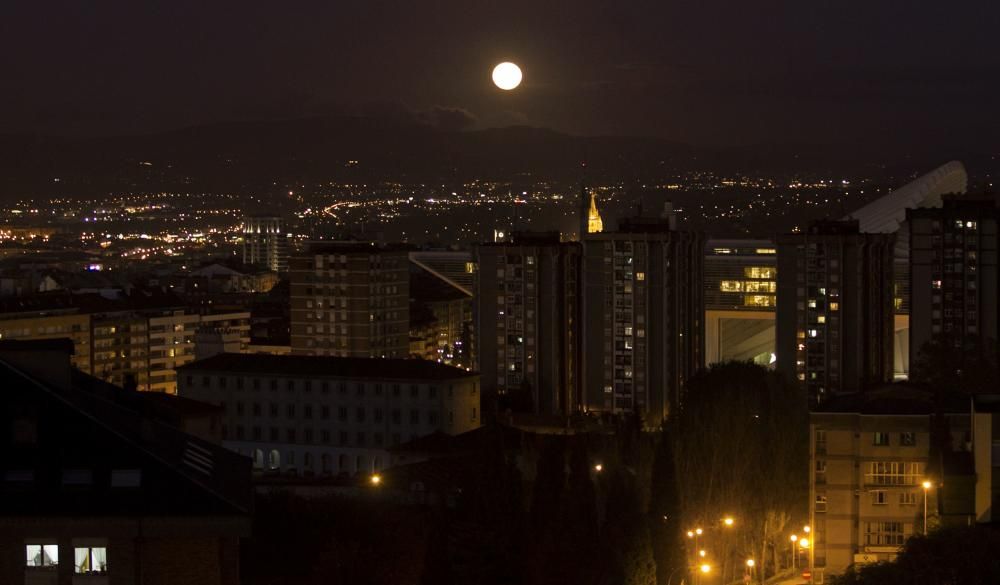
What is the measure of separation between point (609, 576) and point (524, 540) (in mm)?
1364

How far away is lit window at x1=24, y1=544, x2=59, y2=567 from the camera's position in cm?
808

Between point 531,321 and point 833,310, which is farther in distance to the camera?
point 833,310

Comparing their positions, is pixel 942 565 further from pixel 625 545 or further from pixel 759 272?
pixel 759 272

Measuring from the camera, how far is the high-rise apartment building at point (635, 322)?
37469mm

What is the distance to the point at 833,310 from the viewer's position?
125ft

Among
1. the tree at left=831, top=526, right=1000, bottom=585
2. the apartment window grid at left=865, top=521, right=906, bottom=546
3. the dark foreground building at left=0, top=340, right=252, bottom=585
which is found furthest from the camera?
the apartment window grid at left=865, top=521, right=906, bottom=546

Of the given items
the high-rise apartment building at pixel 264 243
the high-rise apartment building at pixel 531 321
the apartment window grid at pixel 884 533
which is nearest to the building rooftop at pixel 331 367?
the high-rise apartment building at pixel 531 321

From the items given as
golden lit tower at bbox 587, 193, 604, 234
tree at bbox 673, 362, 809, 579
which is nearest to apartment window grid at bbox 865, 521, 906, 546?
tree at bbox 673, 362, 809, 579

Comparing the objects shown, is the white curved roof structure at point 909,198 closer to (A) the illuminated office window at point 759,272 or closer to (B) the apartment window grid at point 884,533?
(A) the illuminated office window at point 759,272

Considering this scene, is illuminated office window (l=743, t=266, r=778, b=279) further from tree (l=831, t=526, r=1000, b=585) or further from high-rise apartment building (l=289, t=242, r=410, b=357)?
tree (l=831, t=526, r=1000, b=585)

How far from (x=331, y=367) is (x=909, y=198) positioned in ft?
108

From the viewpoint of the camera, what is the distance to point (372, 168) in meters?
110

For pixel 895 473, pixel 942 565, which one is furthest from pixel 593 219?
pixel 942 565

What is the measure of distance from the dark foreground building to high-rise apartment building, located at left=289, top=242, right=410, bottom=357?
3189 centimetres
